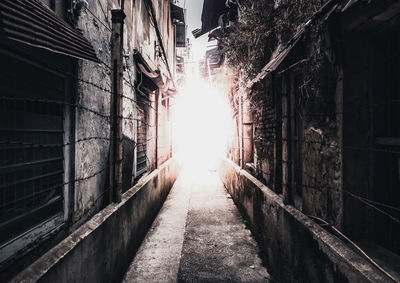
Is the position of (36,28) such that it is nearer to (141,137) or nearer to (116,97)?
(116,97)

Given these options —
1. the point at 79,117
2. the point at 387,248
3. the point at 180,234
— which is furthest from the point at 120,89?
the point at 387,248

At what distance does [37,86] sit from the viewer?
6.93 feet

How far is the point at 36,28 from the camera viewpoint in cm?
162

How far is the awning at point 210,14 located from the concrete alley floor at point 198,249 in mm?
8831

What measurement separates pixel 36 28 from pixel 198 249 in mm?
4058

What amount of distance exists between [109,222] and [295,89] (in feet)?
11.0

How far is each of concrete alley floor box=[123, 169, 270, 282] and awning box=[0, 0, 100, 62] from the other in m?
3.26

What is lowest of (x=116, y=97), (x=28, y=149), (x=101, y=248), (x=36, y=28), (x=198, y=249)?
(x=198, y=249)

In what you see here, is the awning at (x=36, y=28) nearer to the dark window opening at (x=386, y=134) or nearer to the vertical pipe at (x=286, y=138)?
the vertical pipe at (x=286, y=138)

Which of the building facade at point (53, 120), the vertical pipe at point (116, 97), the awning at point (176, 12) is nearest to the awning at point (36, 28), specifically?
the building facade at point (53, 120)

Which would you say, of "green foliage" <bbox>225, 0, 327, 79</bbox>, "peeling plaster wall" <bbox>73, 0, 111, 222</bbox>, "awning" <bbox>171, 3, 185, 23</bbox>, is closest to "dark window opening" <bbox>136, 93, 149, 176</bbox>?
"peeling plaster wall" <bbox>73, 0, 111, 222</bbox>

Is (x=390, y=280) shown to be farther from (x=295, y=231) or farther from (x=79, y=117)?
(x=79, y=117)

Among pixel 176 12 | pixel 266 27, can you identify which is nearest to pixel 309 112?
pixel 266 27

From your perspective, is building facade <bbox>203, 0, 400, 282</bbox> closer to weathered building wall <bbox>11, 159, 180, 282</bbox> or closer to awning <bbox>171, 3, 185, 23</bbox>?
weathered building wall <bbox>11, 159, 180, 282</bbox>
